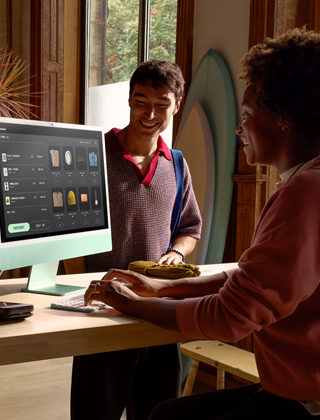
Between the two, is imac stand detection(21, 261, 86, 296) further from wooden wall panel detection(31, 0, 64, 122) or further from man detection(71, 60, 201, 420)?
wooden wall panel detection(31, 0, 64, 122)

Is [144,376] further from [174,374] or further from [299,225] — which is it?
[299,225]

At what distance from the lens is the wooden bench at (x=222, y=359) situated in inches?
80.6

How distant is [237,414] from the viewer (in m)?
1.13

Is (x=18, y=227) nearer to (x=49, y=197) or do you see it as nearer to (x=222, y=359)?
(x=49, y=197)

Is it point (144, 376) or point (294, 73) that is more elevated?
point (294, 73)

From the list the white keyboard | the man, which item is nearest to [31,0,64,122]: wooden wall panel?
the man

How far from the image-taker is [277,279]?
3.23 ft

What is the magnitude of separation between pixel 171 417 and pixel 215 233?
1609 mm

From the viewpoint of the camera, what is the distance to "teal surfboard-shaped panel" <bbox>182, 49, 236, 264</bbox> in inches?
107

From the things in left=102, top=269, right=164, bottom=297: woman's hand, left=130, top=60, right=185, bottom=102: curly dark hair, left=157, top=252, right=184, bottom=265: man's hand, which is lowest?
left=157, top=252, right=184, bottom=265: man's hand

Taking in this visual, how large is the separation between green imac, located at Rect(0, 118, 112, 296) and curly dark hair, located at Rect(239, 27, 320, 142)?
655 millimetres

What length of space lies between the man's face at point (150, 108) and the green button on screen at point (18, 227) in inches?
27.7

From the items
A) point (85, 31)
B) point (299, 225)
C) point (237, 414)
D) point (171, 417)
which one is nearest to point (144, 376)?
point (171, 417)

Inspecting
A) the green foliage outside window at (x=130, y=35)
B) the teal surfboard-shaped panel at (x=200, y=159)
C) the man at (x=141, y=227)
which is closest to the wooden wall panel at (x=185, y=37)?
the teal surfboard-shaped panel at (x=200, y=159)
